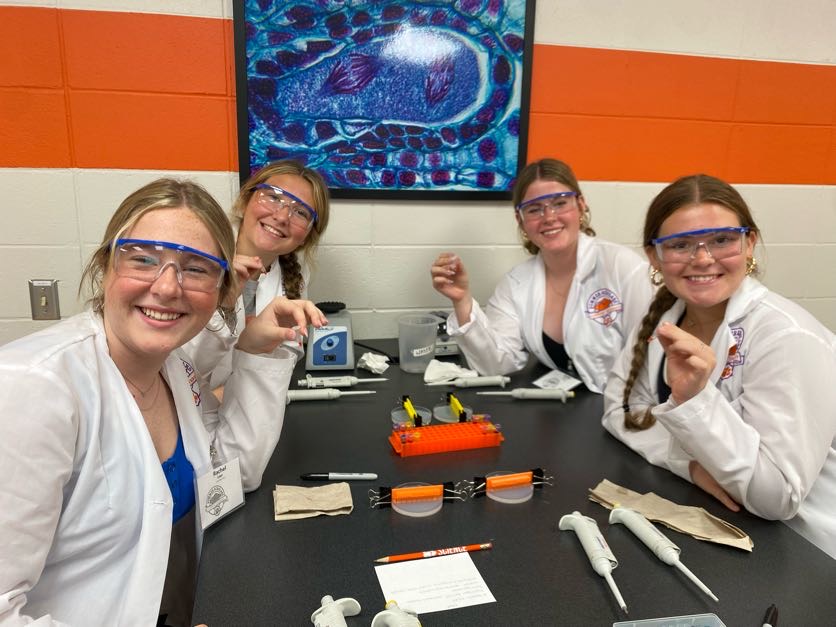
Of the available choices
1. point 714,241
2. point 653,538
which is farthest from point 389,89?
point 653,538

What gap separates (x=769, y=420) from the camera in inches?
46.0

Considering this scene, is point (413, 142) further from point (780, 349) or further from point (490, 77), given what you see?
point (780, 349)

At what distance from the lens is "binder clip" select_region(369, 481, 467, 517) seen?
1.13 metres

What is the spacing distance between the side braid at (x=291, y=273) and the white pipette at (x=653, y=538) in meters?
1.34

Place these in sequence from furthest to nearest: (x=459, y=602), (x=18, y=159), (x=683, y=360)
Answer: (x=18, y=159)
(x=683, y=360)
(x=459, y=602)

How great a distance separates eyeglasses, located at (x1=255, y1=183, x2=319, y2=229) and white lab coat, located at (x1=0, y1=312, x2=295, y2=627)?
87 centimetres

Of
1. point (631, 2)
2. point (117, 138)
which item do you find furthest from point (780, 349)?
point (117, 138)

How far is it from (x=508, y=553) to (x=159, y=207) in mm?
887

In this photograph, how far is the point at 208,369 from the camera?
5.17ft

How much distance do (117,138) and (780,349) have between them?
2238 millimetres

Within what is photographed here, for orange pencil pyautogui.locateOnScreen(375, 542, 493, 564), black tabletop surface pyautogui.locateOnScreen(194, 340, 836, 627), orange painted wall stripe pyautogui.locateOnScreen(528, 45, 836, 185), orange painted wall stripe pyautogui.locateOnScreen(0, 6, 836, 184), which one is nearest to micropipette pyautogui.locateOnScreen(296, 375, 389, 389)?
Answer: black tabletop surface pyautogui.locateOnScreen(194, 340, 836, 627)

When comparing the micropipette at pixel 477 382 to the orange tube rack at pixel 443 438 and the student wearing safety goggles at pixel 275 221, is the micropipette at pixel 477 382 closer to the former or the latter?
the orange tube rack at pixel 443 438

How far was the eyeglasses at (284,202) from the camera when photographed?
1.82m

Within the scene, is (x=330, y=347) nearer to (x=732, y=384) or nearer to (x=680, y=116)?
(x=732, y=384)
